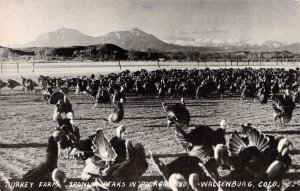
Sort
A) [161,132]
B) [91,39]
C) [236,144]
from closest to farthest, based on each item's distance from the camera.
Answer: [236,144] → [161,132] → [91,39]

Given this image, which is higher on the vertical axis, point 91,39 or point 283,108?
point 91,39

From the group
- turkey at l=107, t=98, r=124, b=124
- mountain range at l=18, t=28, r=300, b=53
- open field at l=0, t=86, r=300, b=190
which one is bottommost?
open field at l=0, t=86, r=300, b=190

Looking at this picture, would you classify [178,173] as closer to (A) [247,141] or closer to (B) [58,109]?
(A) [247,141]

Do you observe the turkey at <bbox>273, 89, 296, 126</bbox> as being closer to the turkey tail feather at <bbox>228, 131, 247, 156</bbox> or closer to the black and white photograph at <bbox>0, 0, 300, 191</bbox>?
the black and white photograph at <bbox>0, 0, 300, 191</bbox>

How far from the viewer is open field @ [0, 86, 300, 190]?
6230 millimetres

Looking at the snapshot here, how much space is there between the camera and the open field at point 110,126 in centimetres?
623

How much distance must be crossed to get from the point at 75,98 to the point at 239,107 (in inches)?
240

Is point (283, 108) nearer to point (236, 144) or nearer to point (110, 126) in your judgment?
point (110, 126)

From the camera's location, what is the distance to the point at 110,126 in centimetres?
927

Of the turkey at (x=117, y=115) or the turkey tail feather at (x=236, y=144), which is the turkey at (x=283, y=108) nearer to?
the turkey at (x=117, y=115)

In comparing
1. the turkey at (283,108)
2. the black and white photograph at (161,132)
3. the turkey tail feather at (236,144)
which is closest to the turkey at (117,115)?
the black and white photograph at (161,132)

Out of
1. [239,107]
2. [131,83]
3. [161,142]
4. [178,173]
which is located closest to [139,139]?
[161,142]

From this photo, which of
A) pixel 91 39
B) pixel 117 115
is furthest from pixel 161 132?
pixel 91 39

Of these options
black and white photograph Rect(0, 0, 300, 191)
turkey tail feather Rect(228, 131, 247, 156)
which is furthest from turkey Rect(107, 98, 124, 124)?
turkey tail feather Rect(228, 131, 247, 156)
